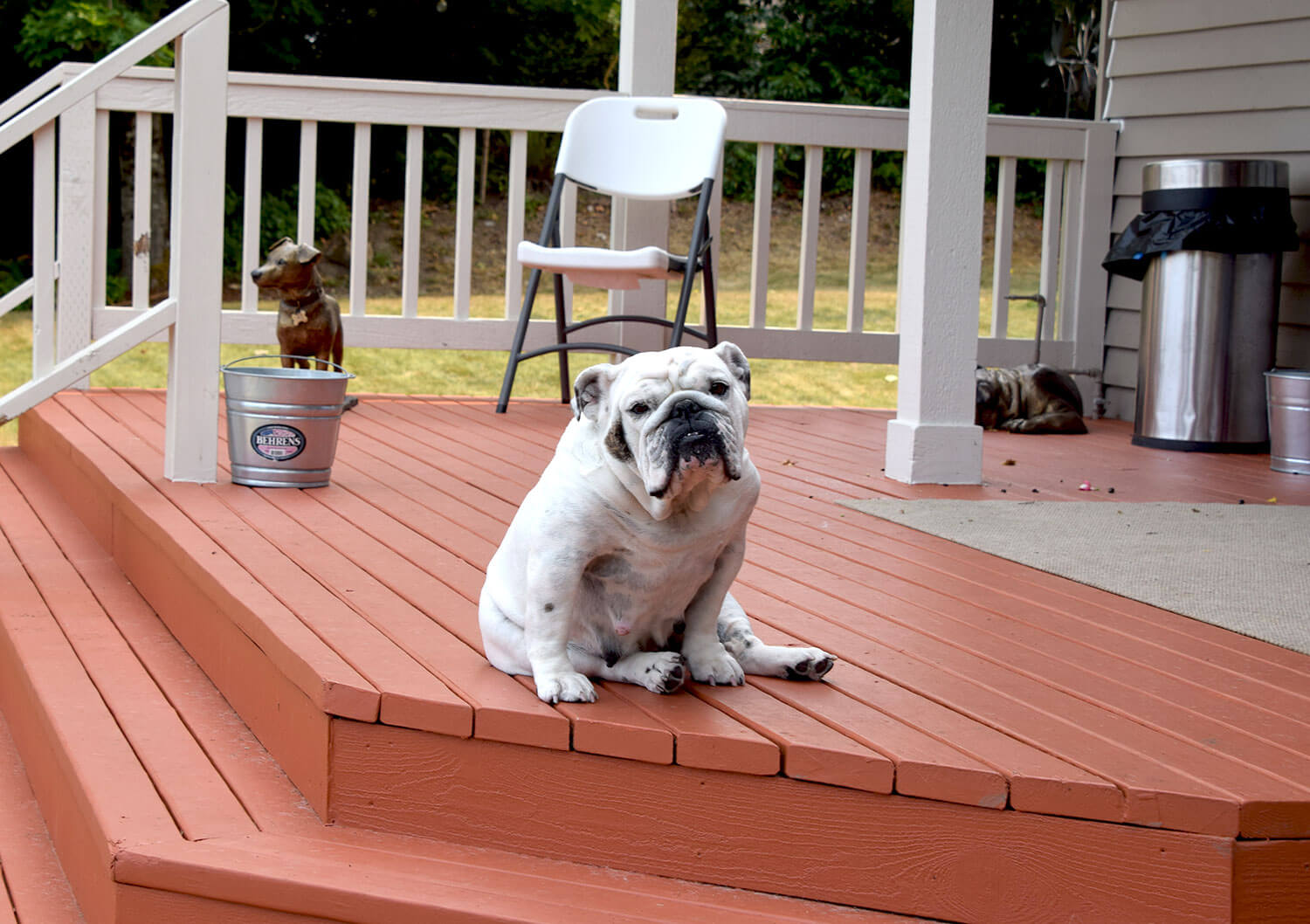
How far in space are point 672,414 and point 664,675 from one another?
14.8 inches

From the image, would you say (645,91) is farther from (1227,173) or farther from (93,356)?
(93,356)

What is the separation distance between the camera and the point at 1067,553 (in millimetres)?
2811

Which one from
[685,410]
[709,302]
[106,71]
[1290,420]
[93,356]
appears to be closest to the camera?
[685,410]

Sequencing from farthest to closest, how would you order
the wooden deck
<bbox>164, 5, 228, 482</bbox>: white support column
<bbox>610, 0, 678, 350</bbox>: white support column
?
1. <bbox>610, 0, 678, 350</bbox>: white support column
2. <bbox>164, 5, 228, 482</bbox>: white support column
3. the wooden deck

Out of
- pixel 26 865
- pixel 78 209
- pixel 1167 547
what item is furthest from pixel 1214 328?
pixel 26 865

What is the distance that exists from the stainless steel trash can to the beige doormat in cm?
113

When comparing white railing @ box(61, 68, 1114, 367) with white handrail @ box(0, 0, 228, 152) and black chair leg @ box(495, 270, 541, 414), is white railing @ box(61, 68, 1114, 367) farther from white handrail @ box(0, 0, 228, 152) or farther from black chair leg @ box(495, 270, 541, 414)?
white handrail @ box(0, 0, 228, 152)

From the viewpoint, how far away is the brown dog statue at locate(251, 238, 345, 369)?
407 cm

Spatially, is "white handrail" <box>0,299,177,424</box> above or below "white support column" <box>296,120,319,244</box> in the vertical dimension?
below

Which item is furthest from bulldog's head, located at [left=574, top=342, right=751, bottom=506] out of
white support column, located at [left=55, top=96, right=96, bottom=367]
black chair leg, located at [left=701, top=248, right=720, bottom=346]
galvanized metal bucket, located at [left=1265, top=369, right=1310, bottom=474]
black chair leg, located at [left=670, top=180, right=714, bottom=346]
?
white support column, located at [left=55, top=96, right=96, bottom=367]

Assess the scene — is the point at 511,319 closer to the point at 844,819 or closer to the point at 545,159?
the point at 844,819

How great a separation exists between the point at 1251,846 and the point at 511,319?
13.0 ft

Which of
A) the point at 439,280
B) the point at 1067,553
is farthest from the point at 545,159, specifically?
the point at 1067,553

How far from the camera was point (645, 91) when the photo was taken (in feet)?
16.6
